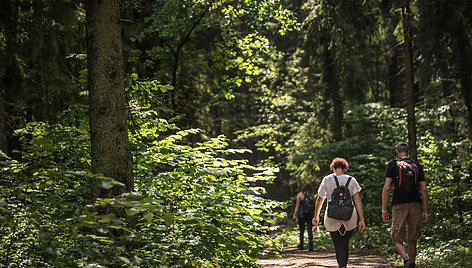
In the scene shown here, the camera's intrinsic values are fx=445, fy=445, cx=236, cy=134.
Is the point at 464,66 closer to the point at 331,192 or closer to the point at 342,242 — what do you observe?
the point at 331,192

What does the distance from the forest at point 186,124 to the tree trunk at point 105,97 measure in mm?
12

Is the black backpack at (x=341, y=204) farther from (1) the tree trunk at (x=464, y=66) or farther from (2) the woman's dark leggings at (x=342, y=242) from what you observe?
(1) the tree trunk at (x=464, y=66)

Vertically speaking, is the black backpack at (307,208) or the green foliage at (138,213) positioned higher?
the green foliage at (138,213)

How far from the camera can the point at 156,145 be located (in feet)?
19.3

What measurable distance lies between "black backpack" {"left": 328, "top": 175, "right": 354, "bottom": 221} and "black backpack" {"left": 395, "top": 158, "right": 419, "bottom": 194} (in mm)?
883

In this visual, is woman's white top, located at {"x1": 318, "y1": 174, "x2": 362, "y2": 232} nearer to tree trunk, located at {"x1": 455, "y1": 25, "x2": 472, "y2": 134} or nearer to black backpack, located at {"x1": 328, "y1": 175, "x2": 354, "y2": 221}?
black backpack, located at {"x1": 328, "y1": 175, "x2": 354, "y2": 221}

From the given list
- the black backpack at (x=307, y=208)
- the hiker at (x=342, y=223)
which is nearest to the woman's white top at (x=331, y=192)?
the hiker at (x=342, y=223)

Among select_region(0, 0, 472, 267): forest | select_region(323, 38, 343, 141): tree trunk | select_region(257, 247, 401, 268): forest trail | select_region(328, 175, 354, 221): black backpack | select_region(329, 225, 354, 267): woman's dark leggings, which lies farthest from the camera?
select_region(323, 38, 343, 141): tree trunk

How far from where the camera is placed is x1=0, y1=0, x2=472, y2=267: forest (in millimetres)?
3762

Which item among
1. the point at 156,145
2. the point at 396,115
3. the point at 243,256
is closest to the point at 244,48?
the point at 396,115

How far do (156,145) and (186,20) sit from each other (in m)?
6.27

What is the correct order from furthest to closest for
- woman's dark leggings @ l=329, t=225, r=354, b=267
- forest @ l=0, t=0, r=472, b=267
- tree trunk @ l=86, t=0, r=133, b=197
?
1. woman's dark leggings @ l=329, t=225, r=354, b=267
2. tree trunk @ l=86, t=0, r=133, b=197
3. forest @ l=0, t=0, r=472, b=267

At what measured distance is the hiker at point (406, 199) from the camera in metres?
7.04

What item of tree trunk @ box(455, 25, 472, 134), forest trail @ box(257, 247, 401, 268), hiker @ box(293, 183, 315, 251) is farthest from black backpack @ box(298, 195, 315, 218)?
tree trunk @ box(455, 25, 472, 134)
